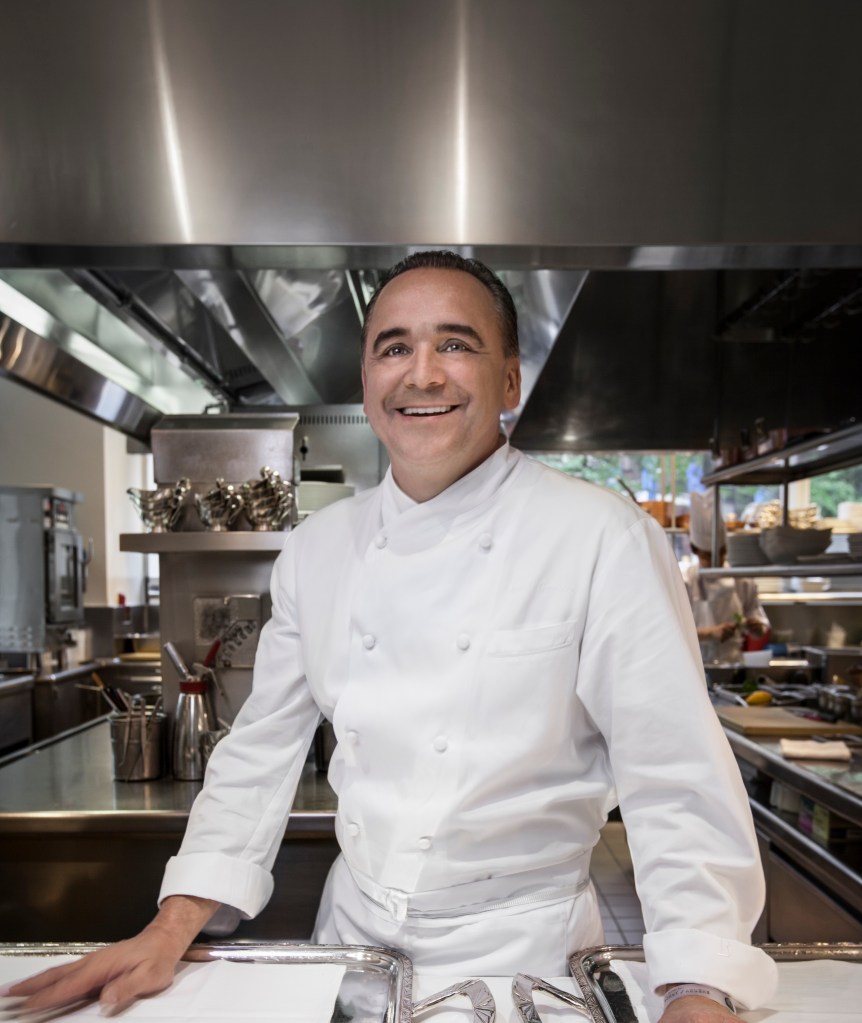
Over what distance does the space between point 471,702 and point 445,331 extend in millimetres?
498

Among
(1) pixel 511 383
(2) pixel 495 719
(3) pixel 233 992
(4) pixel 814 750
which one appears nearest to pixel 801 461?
(4) pixel 814 750

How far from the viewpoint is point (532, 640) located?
121cm

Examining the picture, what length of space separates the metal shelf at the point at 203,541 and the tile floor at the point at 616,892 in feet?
6.17

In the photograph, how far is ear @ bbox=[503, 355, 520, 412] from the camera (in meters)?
1.37

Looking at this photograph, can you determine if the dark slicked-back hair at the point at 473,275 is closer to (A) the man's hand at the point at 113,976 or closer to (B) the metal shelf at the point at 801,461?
(A) the man's hand at the point at 113,976

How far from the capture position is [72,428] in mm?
6926

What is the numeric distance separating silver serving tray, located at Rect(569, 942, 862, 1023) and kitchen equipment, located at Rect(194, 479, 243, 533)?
1.92m

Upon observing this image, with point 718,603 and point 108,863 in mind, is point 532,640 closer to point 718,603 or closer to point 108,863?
point 108,863

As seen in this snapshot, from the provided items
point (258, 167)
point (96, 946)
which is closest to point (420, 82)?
point (258, 167)

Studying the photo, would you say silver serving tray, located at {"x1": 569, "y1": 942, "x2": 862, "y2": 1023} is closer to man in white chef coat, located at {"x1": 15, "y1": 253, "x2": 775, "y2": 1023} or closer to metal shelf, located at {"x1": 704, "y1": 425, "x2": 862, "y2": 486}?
man in white chef coat, located at {"x1": 15, "y1": 253, "x2": 775, "y2": 1023}

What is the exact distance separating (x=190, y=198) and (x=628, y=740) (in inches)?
58.2

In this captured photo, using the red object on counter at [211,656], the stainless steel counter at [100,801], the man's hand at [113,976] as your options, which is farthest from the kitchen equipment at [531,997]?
the red object on counter at [211,656]

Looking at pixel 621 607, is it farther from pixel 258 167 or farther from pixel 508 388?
pixel 258 167

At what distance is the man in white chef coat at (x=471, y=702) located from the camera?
3.65ft
